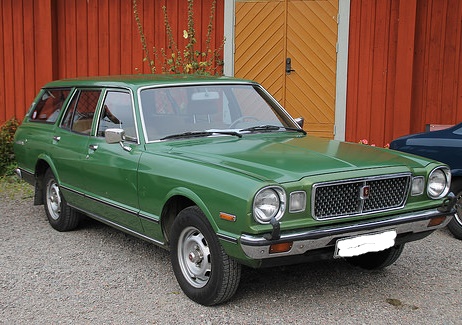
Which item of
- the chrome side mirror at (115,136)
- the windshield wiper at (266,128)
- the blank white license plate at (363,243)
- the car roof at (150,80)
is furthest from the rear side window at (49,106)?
the blank white license plate at (363,243)

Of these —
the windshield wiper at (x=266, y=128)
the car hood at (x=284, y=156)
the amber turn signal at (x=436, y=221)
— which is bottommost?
the amber turn signal at (x=436, y=221)

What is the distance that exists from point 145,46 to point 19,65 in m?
2.51

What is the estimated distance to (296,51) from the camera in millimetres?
9555

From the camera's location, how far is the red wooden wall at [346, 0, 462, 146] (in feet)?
29.6

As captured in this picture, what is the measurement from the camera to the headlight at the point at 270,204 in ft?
12.5

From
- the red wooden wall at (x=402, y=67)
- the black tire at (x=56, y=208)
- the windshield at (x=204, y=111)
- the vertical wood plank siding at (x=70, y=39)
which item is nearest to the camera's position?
the windshield at (x=204, y=111)

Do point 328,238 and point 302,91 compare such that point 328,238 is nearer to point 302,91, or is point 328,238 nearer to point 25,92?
point 302,91

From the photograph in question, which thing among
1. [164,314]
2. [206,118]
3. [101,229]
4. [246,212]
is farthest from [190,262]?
[101,229]

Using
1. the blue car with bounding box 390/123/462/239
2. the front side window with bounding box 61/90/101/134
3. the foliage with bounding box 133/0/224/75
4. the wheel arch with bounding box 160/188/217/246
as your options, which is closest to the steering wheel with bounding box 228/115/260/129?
the wheel arch with bounding box 160/188/217/246

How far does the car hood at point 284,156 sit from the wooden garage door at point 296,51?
4422 mm

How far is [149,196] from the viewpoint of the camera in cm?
465

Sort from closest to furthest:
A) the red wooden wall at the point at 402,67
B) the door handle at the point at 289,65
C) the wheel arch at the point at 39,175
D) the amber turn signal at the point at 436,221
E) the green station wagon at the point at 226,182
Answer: the green station wagon at the point at 226,182 → the amber turn signal at the point at 436,221 → the wheel arch at the point at 39,175 → the red wooden wall at the point at 402,67 → the door handle at the point at 289,65

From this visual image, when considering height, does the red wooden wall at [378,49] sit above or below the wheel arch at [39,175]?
above

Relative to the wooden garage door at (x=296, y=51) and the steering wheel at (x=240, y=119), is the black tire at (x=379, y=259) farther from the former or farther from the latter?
the wooden garage door at (x=296, y=51)
